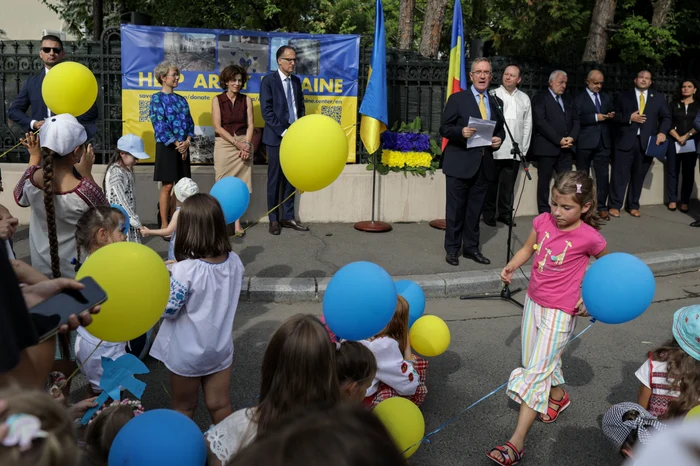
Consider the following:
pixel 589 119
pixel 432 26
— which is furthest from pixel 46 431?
pixel 432 26

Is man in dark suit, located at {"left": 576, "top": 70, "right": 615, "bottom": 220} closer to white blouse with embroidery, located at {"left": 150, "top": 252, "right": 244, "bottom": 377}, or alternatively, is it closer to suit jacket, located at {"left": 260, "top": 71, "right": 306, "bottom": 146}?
suit jacket, located at {"left": 260, "top": 71, "right": 306, "bottom": 146}

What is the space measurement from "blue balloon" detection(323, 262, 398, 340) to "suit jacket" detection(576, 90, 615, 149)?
7.64m

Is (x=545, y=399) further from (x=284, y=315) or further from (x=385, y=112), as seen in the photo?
(x=385, y=112)

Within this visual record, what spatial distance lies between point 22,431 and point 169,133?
22.4ft

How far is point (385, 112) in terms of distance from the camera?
9.06 metres

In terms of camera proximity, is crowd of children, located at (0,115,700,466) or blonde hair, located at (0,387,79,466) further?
crowd of children, located at (0,115,700,466)

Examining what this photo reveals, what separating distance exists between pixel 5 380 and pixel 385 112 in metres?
7.35

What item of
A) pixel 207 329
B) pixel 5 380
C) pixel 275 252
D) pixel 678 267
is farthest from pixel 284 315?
Answer: pixel 678 267

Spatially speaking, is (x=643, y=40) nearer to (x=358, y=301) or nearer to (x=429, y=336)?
(x=429, y=336)

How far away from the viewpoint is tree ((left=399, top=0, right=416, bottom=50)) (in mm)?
11820

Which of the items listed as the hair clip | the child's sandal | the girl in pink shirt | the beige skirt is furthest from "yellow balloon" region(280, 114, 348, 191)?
the beige skirt

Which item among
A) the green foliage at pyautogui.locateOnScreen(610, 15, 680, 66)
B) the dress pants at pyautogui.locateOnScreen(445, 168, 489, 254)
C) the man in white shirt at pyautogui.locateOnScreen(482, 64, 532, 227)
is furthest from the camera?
the green foliage at pyautogui.locateOnScreen(610, 15, 680, 66)

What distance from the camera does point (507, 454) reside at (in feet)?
12.7

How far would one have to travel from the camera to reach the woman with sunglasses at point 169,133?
7.96 meters
